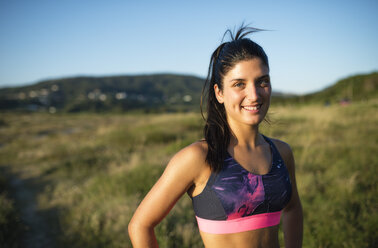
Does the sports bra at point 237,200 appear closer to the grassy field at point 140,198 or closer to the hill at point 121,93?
the grassy field at point 140,198

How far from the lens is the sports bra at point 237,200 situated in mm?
1139

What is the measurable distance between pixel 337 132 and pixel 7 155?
13.5 meters

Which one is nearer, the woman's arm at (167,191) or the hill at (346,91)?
the woman's arm at (167,191)

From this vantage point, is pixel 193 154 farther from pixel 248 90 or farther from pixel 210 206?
pixel 248 90

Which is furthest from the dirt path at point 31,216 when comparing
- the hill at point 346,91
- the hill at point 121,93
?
the hill at point 121,93

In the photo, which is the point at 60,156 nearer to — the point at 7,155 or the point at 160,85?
the point at 7,155

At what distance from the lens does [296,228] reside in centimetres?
154

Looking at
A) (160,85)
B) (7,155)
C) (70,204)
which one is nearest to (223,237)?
(70,204)

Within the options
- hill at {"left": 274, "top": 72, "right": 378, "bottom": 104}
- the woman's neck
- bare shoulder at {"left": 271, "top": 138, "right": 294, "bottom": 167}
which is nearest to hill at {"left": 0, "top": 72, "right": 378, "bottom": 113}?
hill at {"left": 274, "top": 72, "right": 378, "bottom": 104}

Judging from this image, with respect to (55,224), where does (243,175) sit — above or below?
above

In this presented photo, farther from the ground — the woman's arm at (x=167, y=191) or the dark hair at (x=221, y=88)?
the dark hair at (x=221, y=88)

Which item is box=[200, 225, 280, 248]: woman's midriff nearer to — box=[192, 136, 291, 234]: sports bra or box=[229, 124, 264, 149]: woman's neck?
box=[192, 136, 291, 234]: sports bra

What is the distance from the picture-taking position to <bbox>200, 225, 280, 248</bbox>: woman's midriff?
47.0 inches

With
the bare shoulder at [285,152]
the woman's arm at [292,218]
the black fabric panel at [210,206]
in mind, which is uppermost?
the bare shoulder at [285,152]
